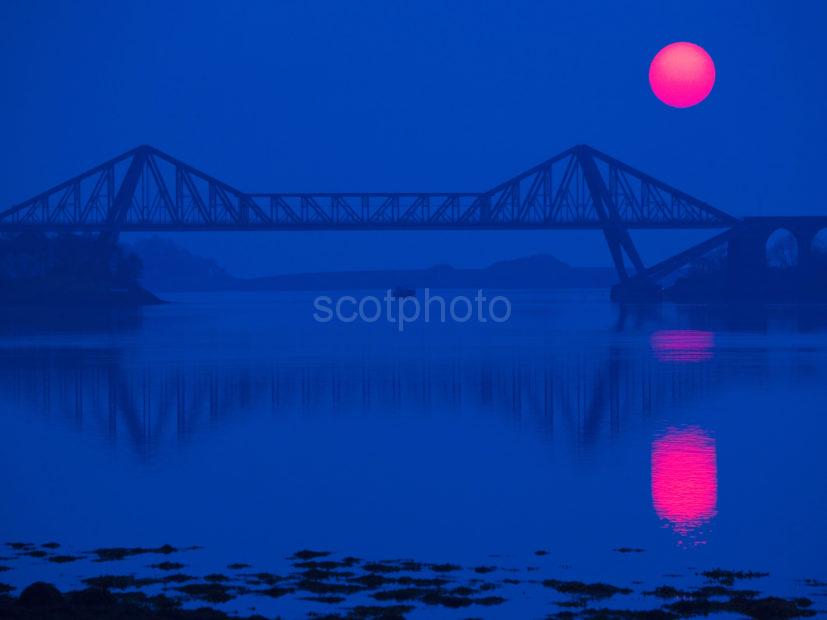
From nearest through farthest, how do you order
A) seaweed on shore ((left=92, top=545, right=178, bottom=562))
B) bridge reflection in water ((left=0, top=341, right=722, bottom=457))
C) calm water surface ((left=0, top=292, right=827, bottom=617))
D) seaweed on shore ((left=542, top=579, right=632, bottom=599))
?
1. seaweed on shore ((left=542, top=579, right=632, bottom=599))
2. seaweed on shore ((left=92, top=545, right=178, bottom=562))
3. calm water surface ((left=0, top=292, right=827, bottom=617))
4. bridge reflection in water ((left=0, top=341, right=722, bottom=457))

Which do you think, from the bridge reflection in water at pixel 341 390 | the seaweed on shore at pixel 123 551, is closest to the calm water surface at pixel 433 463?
the bridge reflection in water at pixel 341 390

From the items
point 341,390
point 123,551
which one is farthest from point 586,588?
point 341,390

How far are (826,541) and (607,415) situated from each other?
1032cm

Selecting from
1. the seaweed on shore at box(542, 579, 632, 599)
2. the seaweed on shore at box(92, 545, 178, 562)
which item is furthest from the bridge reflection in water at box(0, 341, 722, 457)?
the seaweed on shore at box(542, 579, 632, 599)

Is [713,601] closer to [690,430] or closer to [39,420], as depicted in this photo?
→ [690,430]

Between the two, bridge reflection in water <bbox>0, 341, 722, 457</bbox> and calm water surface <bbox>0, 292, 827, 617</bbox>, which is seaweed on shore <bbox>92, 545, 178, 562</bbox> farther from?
bridge reflection in water <bbox>0, 341, 722, 457</bbox>

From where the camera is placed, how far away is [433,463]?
17219 mm

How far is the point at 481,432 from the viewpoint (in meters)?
20.5

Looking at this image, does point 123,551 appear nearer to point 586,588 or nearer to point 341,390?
point 586,588

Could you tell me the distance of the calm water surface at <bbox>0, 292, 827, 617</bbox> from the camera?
1191 centimetres

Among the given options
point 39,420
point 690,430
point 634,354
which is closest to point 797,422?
point 690,430

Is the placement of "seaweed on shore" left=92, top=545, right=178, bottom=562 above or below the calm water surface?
below

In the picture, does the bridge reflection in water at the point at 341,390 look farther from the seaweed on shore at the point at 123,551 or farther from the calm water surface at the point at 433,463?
the seaweed on shore at the point at 123,551

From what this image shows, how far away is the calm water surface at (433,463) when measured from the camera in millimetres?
11914
